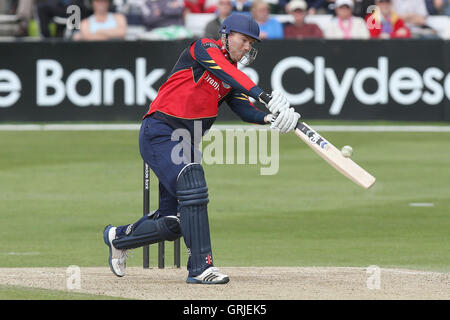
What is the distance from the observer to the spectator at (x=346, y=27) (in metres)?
20.3

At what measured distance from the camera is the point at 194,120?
8.00m

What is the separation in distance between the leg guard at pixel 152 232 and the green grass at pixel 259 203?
1.58 meters

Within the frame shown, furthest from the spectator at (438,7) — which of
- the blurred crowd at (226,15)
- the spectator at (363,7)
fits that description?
the spectator at (363,7)

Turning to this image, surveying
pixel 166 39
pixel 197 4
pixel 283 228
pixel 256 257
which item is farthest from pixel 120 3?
pixel 256 257

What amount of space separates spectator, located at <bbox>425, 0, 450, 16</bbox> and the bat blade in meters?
15.4

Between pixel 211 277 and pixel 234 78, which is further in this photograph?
pixel 211 277

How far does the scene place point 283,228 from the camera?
11.9 m

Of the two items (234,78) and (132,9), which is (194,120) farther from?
(132,9)

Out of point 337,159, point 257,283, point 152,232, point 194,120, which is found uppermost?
point 194,120

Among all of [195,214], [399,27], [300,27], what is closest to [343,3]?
[300,27]

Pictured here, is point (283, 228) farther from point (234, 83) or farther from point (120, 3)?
point (120, 3)

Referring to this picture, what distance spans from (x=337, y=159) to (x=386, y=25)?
13.5 m

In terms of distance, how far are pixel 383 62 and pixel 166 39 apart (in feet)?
12.7

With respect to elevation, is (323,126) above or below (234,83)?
below
